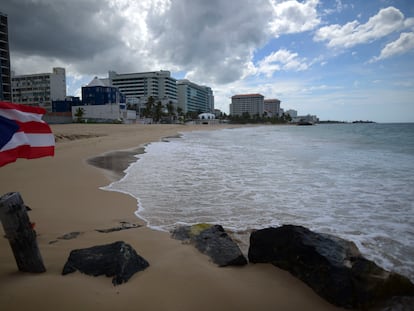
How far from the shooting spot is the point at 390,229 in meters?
4.62

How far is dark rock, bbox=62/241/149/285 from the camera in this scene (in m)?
2.74

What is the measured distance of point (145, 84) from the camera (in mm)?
133250

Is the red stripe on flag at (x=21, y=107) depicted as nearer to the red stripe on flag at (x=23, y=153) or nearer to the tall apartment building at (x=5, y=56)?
the red stripe on flag at (x=23, y=153)

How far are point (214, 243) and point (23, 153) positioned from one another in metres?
2.66

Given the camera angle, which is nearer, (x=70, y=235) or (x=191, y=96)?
(x=70, y=235)

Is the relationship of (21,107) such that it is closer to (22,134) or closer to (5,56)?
(22,134)

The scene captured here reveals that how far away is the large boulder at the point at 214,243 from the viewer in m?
3.26

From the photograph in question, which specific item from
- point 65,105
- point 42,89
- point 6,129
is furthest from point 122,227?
point 42,89

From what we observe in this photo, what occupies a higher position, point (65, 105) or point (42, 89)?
point (42, 89)

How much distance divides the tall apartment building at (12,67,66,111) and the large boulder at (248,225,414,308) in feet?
352

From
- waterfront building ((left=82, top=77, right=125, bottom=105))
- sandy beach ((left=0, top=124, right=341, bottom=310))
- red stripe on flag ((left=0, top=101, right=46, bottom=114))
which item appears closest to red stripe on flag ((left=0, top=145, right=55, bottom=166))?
red stripe on flag ((left=0, top=101, right=46, bottom=114))

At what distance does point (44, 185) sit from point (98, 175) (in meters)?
1.88

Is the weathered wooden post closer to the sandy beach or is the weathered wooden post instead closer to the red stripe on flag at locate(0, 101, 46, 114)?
the sandy beach

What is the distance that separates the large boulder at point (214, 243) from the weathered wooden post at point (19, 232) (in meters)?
1.83
